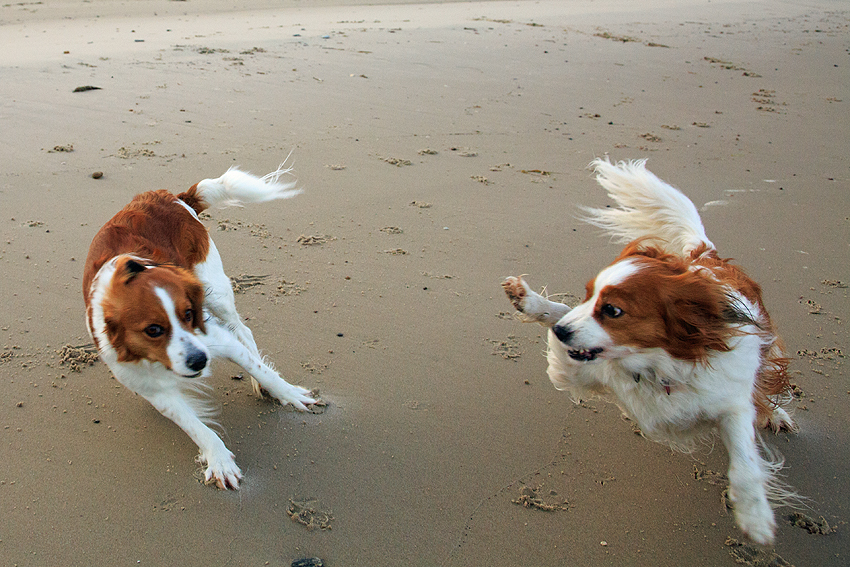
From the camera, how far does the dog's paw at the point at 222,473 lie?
245cm

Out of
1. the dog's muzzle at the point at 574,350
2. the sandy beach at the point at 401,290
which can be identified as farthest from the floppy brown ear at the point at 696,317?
the sandy beach at the point at 401,290

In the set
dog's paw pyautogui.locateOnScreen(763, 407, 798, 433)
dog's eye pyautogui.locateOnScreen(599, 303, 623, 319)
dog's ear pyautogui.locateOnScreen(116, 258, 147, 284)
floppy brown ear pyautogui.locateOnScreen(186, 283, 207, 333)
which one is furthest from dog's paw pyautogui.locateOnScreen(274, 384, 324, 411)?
dog's paw pyautogui.locateOnScreen(763, 407, 798, 433)

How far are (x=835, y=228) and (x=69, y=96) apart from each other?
672cm

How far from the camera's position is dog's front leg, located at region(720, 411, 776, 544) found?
2.15 m

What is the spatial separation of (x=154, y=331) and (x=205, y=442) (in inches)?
19.1

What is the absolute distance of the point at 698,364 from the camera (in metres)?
2.33

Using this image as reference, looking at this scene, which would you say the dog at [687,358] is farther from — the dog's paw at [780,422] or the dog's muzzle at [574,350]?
the dog's paw at [780,422]

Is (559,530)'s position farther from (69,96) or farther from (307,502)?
(69,96)

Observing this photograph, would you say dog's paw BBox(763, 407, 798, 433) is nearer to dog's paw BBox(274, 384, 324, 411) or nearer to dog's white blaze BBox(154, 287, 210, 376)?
dog's paw BBox(274, 384, 324, 411)

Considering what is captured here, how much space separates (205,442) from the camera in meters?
2.50

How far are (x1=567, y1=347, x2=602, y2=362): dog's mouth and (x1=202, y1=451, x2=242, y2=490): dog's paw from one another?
135 centimetres

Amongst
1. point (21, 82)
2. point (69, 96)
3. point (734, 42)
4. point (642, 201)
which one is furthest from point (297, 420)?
point (734, 42)

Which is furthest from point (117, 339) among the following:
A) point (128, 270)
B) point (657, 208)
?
point (657, 208)

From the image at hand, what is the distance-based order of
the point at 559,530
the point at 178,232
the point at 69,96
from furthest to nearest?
the point at 69,96
the point at 178,232
the point at 559,530
